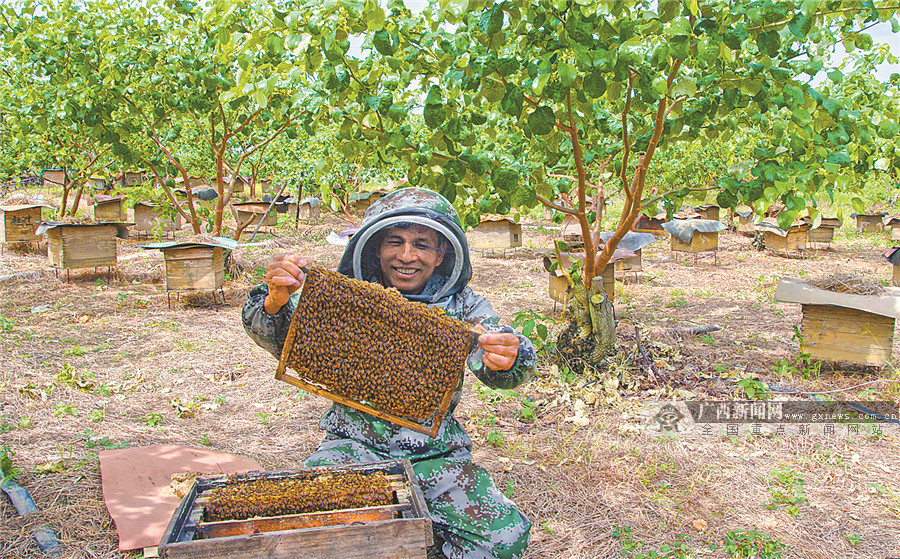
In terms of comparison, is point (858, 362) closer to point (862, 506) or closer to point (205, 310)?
point (862, 506)

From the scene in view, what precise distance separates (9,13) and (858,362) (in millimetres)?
8341

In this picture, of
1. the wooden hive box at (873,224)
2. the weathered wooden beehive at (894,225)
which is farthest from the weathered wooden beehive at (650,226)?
the wooden hive box at (873,224)

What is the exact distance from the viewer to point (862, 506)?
3230mm

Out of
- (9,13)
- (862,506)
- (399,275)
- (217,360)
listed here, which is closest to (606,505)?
(862,506)

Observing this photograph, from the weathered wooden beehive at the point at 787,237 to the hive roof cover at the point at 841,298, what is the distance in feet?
25.7

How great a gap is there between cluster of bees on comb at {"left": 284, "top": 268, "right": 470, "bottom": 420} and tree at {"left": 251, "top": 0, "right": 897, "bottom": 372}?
111 centimetres

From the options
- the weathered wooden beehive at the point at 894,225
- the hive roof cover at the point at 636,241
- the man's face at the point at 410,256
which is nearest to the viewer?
the man's face at the point at 410,256

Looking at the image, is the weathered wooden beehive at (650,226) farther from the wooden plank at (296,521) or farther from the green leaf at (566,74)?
the wooden plank at (296,521)

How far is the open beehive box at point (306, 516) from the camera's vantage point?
165 centimetres

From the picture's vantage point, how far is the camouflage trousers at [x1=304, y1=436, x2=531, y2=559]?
2.31 meters

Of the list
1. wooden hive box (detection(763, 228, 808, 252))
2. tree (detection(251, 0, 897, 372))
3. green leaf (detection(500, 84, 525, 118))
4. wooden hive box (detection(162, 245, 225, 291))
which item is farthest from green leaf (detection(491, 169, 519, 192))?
wooden hive box (detection(763, 228, 808, 252))

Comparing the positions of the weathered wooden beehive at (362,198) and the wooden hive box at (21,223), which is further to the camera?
the weathered wooden beehive at (362,198)

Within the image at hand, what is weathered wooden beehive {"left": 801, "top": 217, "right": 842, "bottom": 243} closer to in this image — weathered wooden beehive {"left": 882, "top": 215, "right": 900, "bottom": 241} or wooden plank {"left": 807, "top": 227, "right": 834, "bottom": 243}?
wooden plank {"left": 807, "top": 227, "right": 834, "bottom": 243}

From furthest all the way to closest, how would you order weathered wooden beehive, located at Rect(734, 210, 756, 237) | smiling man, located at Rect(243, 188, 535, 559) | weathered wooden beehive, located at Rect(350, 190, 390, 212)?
weathered wooden beehive, located at Rect(350, 190, 390, 212) → weathered wooden beehive, located at Rect(734, 210, 756, 237) → smiling man, located at Rect(243, 188, 535, 559)
